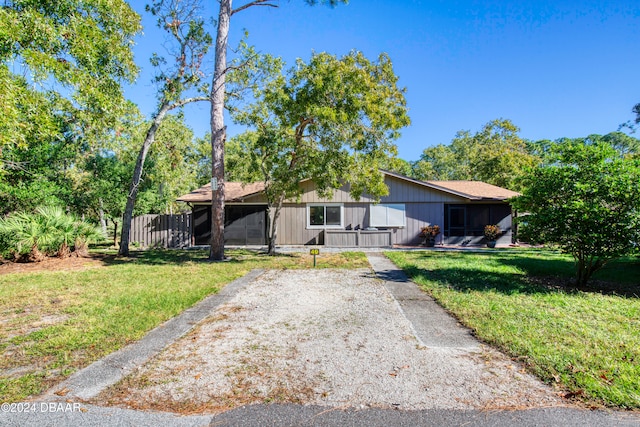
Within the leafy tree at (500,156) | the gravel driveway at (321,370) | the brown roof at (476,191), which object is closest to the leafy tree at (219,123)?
the gravel driveway at (321,370)

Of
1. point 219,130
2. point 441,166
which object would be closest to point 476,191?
point 219,130

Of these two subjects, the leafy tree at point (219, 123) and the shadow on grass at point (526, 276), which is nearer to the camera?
the shadow on grass at point (526, 276)

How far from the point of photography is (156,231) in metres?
16.4

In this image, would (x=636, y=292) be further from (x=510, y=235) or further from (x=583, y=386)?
(x=510, y=235)

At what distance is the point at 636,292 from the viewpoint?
21.5 feet

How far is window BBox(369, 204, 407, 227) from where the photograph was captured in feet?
55.2

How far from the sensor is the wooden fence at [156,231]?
53.5ft

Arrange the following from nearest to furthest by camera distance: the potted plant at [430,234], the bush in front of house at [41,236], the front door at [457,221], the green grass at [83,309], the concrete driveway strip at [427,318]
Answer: the green grass at [83,309] → the concrete driveway strip at [427,318] → the bush in front of house at [41,236] → the potted plant at [430,234] → the front door at [457,221]

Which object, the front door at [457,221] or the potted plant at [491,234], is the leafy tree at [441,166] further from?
the potted plant at [491,234]

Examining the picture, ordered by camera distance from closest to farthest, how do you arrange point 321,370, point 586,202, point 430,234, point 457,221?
point 321,370 → point 586,202 → point 430,234 → point 457,221

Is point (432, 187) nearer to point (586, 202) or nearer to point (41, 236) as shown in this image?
point (586, 202)

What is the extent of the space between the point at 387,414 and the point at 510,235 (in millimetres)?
17470

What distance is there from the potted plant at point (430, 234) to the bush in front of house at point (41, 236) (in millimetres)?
13985

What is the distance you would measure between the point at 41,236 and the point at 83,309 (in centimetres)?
644
